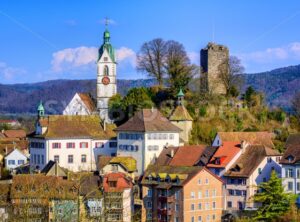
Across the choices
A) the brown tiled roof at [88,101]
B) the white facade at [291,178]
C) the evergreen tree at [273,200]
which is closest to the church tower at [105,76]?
the brown tiled roof at [88,101]

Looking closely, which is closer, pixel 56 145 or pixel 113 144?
pixel 56 145

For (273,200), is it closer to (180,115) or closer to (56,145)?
(180,115)

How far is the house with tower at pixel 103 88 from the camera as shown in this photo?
7371cm

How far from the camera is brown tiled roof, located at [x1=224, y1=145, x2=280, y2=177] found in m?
58.1

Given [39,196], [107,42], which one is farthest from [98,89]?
[39,196]

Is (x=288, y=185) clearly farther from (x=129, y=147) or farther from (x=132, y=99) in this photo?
(x=132, y=99)

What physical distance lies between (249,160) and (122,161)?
33.9 ft

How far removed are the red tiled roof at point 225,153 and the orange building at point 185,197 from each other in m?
2.17

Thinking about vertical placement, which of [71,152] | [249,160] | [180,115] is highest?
[180,115]

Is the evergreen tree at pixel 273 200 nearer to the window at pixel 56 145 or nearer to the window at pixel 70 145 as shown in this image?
the window at pixel 70 145

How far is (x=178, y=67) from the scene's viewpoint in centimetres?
7144

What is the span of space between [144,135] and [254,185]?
10603mm

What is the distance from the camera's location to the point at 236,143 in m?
62.3

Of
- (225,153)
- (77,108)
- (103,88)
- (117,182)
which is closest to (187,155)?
(225,153)
